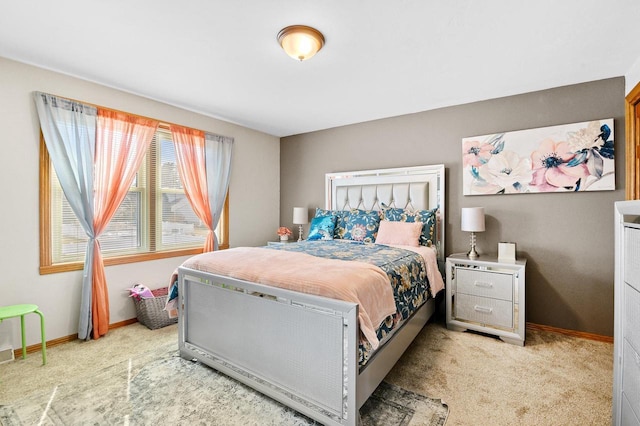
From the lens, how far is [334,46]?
2.29 m

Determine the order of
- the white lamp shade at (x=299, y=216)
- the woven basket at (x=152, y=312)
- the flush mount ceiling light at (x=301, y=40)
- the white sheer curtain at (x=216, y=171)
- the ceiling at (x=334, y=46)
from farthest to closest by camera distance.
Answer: the white lamp shade at (x=299, y=216)
the white sheer curtain at (x=216, y=171)
the woven basket at (x=152, y=312)
the flush mount ceiling light at (x=301, y=40)
the ceiling at (x=334, y=46)

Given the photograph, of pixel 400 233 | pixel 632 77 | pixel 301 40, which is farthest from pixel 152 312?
pixel 632 77

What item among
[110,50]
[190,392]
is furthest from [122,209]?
[190,392]

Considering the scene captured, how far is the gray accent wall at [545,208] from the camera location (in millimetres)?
2824

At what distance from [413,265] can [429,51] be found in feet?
5.75

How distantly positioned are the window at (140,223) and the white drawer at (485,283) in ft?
9.97

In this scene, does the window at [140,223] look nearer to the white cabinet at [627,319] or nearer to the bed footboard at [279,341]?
the bed footboard at [279,341]

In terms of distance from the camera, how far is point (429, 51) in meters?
2.35

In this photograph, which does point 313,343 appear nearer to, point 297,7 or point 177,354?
point 177,354

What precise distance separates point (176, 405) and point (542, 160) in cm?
382

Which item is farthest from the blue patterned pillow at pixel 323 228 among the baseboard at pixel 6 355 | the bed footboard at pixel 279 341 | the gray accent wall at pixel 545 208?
the baseboard at pixel 6 355

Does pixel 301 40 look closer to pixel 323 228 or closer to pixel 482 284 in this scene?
pixel 323 228

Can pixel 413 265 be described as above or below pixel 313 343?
above

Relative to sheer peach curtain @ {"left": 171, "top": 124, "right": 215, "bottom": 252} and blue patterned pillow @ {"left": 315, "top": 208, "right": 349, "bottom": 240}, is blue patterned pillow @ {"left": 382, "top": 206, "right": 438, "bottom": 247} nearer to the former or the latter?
blue patterned pillow @ {"left": 315, "top": 208, "right": 349, "bottom": 240}
